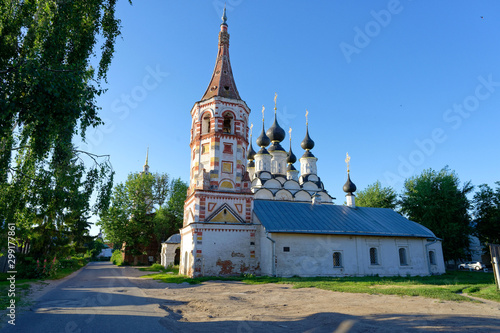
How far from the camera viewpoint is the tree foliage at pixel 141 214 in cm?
3638

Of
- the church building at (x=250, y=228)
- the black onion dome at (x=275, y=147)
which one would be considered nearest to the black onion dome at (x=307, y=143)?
the black onion dome at (x=275, y=147)

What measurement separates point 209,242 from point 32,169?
11.3 metres

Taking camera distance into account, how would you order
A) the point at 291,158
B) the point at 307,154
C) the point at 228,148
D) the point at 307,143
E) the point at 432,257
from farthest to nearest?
1. the point at 291,158
2. the point at 307,143
3. the point at 307,154
4. the point at 432,257
5. the point at 228,148

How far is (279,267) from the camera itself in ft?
62.0

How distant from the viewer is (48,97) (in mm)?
6812

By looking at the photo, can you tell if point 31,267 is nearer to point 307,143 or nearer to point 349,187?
point 349,187

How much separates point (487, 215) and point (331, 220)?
2114cm

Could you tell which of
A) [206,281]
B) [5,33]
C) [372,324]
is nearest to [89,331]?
[372,324]

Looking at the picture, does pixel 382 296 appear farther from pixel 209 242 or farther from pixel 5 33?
pixel 5 33

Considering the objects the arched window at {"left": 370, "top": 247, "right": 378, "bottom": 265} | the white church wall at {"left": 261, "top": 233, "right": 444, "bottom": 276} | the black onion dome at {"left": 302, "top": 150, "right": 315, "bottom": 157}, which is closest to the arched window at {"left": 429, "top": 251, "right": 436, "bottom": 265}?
the white church wall at {"left": 261, "top": 233, "right": 444, "bottom": 276}

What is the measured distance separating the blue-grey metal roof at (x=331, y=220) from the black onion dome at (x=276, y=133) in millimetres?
13816

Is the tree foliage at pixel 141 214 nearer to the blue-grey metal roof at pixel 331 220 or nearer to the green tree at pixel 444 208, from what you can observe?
the blue-grey metal roof at pixel 331 220

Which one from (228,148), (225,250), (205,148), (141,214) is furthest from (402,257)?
(141,214)

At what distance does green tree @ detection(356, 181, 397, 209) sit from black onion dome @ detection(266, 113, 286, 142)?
14310 mm
